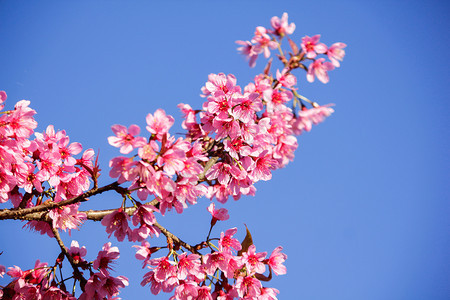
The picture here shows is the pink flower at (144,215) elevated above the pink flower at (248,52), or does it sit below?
below

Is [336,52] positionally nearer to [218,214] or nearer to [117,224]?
[218,214]

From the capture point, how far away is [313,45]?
2744 millimetres

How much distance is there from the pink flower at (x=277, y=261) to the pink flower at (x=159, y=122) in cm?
150

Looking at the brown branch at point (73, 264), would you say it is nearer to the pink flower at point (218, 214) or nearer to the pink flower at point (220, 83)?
the pink flower at point (218, 214)

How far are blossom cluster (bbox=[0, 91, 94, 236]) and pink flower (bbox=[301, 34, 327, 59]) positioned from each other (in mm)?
1850

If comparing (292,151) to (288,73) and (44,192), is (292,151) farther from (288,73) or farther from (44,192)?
(44,192)

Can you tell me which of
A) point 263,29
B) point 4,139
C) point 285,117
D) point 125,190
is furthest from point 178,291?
point 263,29

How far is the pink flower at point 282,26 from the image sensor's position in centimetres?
277

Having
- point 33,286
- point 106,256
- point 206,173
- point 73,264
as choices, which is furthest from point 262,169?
point 33,286

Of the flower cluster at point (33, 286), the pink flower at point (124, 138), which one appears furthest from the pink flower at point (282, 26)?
the flower cluster at point (33, 286)

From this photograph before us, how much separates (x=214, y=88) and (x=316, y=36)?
87cm

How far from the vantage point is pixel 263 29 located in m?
2.83

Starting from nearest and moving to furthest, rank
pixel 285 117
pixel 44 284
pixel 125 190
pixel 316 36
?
pixel 125 190, pixel 316 36, pixel 285 117, pixel 44 284

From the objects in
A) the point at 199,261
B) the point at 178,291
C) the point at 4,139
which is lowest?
the point at 178,291
